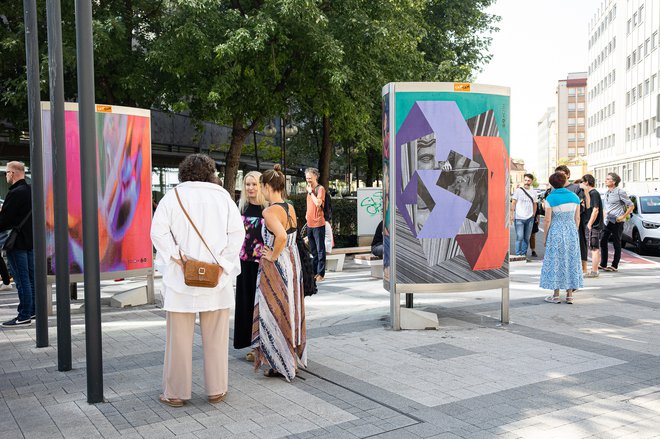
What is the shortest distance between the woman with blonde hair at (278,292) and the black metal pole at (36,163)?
7.98ft

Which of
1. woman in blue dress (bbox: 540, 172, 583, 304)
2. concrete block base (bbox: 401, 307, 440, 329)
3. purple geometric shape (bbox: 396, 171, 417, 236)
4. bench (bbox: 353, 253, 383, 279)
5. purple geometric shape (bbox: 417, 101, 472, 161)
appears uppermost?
purple geometric shape (bbox: 417, 101, 472, 161)

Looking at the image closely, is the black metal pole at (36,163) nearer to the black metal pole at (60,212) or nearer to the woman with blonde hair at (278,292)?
the black metal pole at (60,212)

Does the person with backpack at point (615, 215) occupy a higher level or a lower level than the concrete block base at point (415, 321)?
higher

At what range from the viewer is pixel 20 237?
820cm

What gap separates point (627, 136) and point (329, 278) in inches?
2256

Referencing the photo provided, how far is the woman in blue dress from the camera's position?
30.4 ft

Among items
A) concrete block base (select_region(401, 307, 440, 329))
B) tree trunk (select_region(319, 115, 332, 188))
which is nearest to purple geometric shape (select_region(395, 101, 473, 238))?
concrete block base (select_region(401, 307, 440, 329))

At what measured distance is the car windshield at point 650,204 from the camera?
18.8 metres

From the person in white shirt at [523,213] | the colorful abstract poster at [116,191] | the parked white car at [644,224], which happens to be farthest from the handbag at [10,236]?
the parked white car at [644,224]

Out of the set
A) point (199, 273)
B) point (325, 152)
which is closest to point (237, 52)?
point (325, 152)

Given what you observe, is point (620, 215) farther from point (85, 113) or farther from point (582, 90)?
point (582, 90)

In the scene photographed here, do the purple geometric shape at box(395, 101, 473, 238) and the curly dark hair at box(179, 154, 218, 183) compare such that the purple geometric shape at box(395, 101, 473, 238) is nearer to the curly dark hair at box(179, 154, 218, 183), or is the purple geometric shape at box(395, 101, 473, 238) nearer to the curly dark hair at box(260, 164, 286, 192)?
the curly dark hair at box(260, 164, 286, 192)

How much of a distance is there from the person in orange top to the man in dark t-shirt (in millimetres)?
4512

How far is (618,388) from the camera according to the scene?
5.42m
